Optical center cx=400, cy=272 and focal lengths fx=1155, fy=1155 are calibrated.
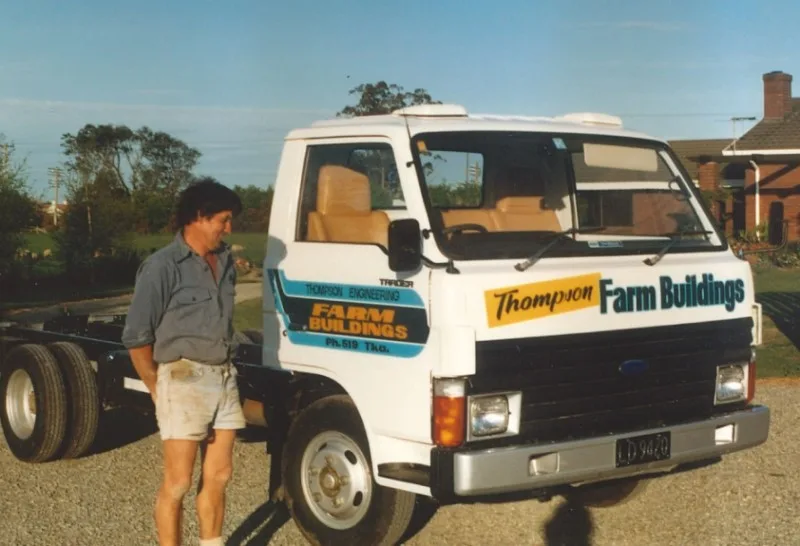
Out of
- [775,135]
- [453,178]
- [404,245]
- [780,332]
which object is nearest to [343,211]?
[453,178]

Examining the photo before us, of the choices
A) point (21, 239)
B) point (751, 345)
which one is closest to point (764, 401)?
point (751, 345)

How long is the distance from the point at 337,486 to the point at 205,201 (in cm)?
Result: 171

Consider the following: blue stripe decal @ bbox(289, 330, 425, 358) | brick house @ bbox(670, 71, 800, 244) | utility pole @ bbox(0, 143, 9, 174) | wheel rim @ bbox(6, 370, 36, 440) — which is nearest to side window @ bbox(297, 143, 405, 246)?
blue stripe decal @ bbox(289, 330, 425, 358)

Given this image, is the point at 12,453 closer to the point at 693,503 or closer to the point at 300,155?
the point at 300,155

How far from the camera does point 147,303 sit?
16.8ft

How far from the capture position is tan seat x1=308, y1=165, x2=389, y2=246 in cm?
614

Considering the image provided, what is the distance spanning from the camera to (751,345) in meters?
6.34

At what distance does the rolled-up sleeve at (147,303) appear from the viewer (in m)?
5.11

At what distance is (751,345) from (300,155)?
270 centimetres

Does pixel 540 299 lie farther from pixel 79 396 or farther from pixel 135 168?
pixel 135 168

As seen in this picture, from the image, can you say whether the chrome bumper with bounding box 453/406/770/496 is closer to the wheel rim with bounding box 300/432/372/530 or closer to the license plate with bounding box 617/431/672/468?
the license plate with bounding box 617/431/672/468

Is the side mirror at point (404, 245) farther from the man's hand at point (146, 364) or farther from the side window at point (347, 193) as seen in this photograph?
the man's hand at point (146, 364)

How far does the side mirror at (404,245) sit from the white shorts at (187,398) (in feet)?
3.16

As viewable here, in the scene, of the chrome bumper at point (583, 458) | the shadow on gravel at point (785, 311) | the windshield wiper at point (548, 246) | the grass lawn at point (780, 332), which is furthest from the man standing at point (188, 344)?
the shadow on gravel at point (785, 311)
